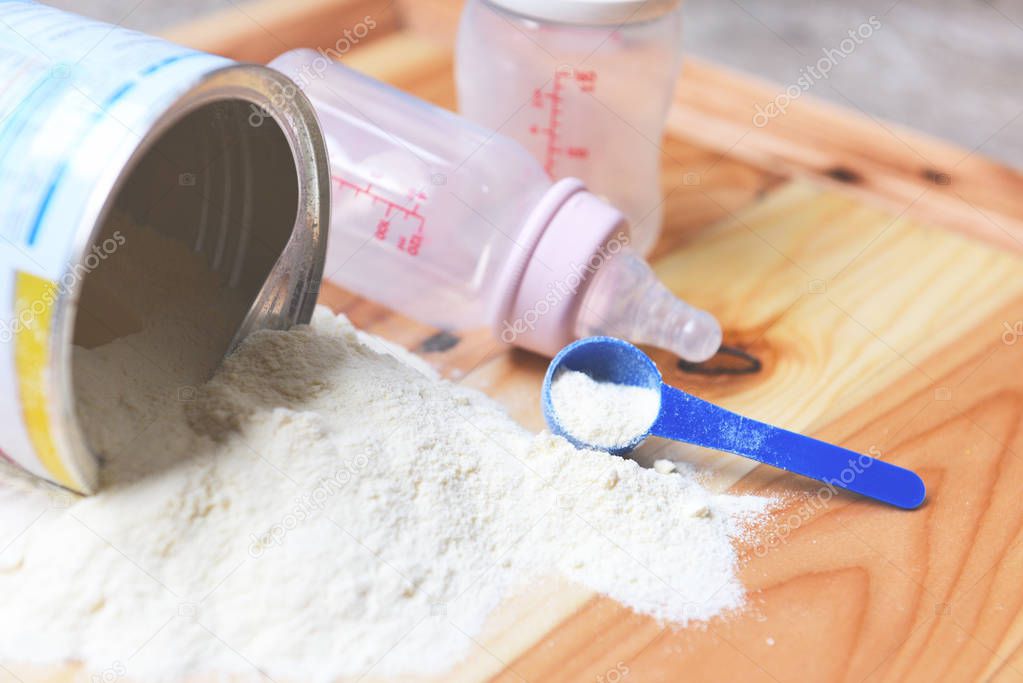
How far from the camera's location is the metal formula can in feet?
2.17

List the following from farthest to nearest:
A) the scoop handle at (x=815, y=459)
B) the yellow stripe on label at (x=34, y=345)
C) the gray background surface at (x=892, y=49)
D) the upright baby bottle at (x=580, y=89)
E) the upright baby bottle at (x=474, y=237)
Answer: the gray background surface at (x=892, y=49) → the upright baby bottle at (x=580, y=89) → the upright baby bottle at (x=474, y=237) → the scoop handle at (x=815, y=459) → the yellow stripe on label at (x=34, y=345)

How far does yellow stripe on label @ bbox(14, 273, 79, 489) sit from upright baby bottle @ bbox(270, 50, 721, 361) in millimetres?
354

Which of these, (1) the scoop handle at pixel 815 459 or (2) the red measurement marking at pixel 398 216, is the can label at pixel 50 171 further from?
(1) the scoop handle at pixel 815 459

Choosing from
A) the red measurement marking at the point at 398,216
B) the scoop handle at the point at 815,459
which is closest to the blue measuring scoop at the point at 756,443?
the scoop handle at the point at 815,459

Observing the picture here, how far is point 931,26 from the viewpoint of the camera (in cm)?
215

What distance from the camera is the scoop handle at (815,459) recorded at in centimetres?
84

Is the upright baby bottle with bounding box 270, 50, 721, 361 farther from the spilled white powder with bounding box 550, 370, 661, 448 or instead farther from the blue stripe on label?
the blue stripe on label

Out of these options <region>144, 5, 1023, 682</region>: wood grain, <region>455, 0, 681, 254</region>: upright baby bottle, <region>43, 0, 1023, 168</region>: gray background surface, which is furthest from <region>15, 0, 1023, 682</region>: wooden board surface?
<region>43, 0, 1023, 168</region>: gray background surface

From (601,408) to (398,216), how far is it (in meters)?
0.28

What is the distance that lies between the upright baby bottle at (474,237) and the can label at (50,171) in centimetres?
30

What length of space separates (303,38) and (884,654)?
107 centimetres

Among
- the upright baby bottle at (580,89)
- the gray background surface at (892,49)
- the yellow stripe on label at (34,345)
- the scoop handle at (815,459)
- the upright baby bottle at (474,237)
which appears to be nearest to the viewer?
the yellow stripe on label at (34,345)

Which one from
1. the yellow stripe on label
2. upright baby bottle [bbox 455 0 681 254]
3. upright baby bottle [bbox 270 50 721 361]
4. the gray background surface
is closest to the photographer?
the yellow stripe on label

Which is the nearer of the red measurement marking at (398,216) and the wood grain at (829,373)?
the wood grain at (829,373)
